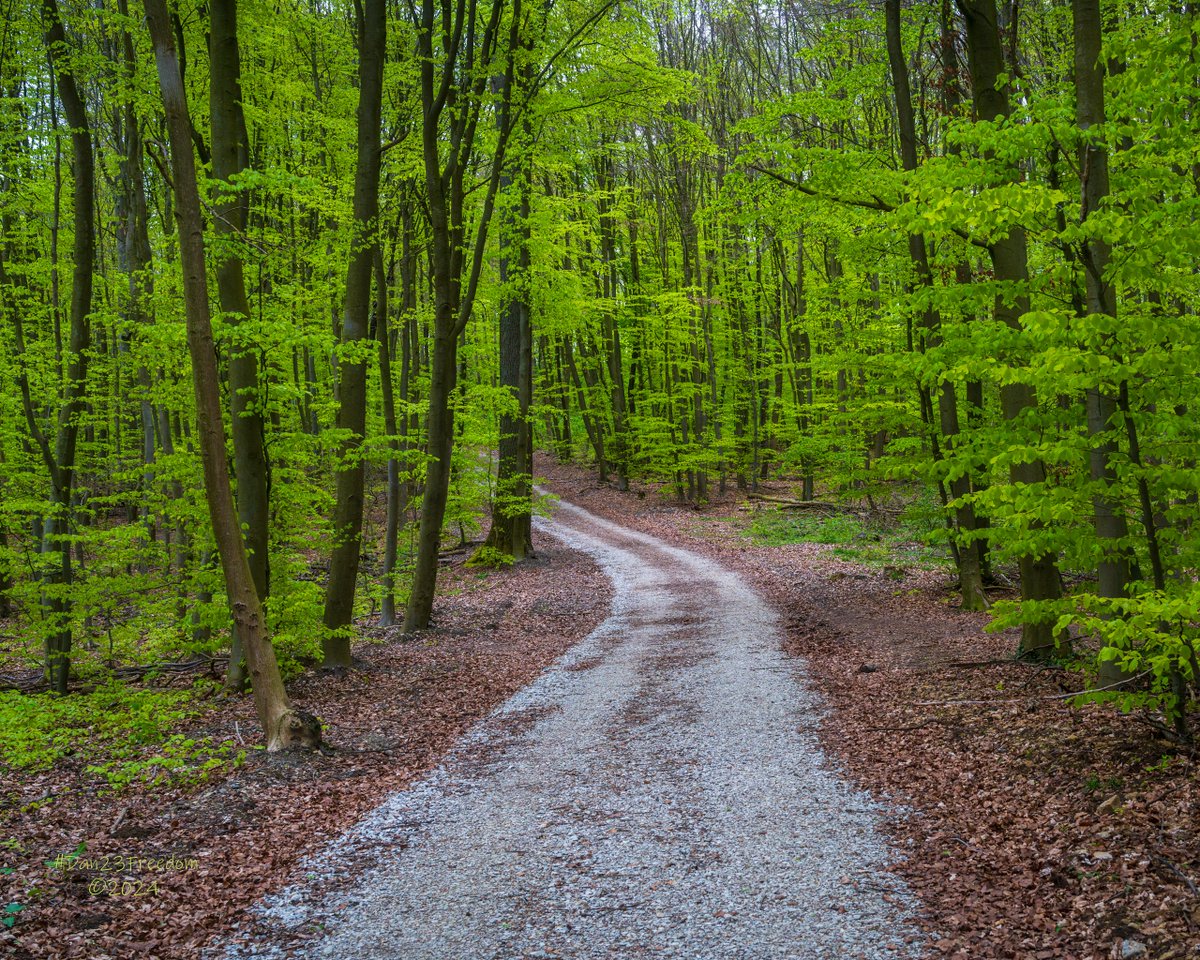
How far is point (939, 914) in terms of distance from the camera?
404cm

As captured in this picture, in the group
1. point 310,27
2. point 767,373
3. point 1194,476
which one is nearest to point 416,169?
point 310,27

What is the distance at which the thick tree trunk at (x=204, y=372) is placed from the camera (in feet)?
21.1

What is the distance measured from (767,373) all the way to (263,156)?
15.2 meters

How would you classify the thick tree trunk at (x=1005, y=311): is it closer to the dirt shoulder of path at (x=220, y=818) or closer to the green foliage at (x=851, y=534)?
the dirt shoulder of path at (x=220, y=818)

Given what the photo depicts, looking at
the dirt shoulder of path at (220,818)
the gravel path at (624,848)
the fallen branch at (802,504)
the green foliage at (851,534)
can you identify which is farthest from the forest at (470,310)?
the fallen branch at (802,504)

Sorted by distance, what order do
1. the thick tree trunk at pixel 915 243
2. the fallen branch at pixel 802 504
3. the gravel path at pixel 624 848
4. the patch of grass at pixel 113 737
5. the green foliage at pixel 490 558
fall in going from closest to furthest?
the gravel path at pixel 624 848, the patch of grass at pixel 113 737, the thick tree trunk at pixel 915 243, the green foliage at pixel 490 558, the fallen branch at pixel 802 504

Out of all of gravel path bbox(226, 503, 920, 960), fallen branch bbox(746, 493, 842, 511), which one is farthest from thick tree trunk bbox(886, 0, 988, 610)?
fallen branch bbox(746, 493, 842, 511)

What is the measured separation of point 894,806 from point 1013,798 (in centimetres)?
75

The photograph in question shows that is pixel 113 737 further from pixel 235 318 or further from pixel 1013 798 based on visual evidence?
pixel 1013 798

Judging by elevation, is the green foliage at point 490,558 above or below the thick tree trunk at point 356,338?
below

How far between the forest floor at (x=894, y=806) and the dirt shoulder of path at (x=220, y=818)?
0.06 feet

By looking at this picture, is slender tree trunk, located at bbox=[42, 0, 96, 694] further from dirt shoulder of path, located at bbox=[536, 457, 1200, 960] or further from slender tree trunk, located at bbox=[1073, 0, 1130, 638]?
slender tree trunk, located at bbox=[1073, 0, 1130, 638]

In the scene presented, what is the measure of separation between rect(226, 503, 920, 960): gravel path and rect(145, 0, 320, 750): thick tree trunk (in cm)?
182

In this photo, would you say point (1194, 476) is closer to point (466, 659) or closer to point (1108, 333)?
point (1108, 333)
